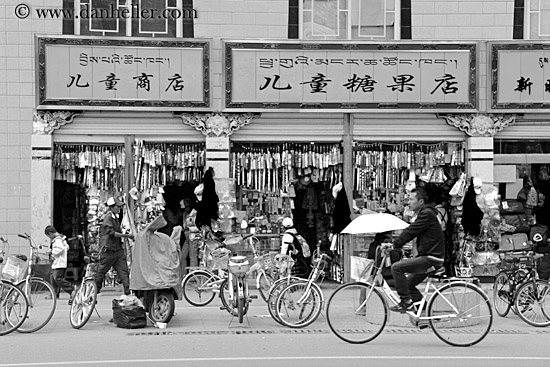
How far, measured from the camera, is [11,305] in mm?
10953

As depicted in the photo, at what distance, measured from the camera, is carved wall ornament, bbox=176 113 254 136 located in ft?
51.2

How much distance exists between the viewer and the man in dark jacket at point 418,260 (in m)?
10.0

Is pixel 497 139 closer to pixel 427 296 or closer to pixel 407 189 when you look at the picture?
pixel 407 189

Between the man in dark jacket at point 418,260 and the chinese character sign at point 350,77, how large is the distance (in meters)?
5.90

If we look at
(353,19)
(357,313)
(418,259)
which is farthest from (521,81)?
(357,313)

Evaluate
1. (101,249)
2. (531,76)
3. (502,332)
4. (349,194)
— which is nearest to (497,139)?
(531,76)

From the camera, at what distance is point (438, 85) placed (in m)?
15.8

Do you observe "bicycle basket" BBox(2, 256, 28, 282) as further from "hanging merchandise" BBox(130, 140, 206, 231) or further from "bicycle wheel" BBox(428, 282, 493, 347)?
"bicycle wheel" BBox(428, 282, 493, 347)

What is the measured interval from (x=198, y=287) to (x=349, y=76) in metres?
5.13

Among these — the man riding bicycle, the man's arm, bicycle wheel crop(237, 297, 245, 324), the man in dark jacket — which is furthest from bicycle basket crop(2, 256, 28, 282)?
the man's arm

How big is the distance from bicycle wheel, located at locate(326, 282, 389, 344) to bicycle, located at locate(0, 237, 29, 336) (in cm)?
415

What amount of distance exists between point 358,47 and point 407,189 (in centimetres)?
294

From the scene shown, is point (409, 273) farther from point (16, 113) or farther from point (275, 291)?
point (16, 113)

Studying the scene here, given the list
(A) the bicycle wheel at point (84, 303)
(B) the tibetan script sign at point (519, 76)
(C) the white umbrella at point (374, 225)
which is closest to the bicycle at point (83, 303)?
(A) the bicycle wheel at point (84, 303)
